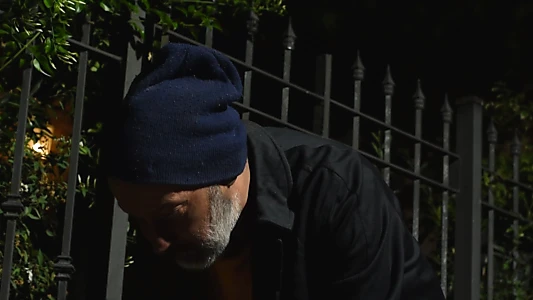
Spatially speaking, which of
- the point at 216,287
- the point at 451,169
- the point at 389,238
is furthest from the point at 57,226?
the point at 451,169

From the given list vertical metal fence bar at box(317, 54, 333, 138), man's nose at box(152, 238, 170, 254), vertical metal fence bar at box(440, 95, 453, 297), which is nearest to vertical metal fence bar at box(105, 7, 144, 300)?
vertical metal fence bar at box(317, 54, 333, 138)

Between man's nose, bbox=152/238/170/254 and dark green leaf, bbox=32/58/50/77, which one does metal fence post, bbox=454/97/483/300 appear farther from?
man's nose, bbox=152/238/170/254

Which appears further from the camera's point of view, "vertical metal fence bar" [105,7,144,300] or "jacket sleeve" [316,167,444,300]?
"vertical metal fence bar" [105,7,144,300]

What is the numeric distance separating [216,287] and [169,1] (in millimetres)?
1479

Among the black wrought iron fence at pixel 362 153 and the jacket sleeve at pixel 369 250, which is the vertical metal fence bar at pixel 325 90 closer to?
the black wrought iron fence at pixel 362 153

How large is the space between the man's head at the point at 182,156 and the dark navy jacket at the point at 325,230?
90 mm

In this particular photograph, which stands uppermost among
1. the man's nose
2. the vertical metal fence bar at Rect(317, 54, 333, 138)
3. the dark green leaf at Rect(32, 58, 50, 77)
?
the vertical metal fence bar at Rect(317, 54, 333, 138)

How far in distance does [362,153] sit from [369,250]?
6.69 ft

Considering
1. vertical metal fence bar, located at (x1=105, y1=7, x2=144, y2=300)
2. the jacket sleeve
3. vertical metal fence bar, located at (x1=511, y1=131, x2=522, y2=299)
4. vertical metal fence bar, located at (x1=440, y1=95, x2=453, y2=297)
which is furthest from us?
vertical metal fence bar, located at (x1=511, y1=131, x2=522, y2=299)

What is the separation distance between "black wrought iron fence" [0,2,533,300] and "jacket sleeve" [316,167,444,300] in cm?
132

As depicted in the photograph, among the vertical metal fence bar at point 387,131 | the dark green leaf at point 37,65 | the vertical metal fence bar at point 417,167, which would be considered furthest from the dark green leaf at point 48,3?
the vertical metal fence bar at point 417,167

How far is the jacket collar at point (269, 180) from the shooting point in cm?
268

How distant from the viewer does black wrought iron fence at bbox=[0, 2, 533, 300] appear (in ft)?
12.0

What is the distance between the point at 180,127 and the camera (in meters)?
2.65
